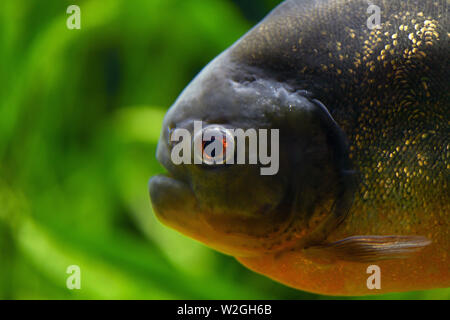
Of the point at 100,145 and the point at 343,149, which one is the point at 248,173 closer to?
the point at 343,149

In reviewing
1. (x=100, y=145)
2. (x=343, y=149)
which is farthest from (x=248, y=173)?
(x=100, y=145)

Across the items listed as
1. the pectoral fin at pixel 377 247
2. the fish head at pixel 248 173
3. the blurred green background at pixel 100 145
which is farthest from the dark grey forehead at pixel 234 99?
the blurred green background at pixel 100 145

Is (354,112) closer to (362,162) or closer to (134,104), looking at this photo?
(362,162)

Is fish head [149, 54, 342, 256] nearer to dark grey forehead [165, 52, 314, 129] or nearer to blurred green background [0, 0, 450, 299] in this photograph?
dark grey forehead [165, 52, 314, 129]

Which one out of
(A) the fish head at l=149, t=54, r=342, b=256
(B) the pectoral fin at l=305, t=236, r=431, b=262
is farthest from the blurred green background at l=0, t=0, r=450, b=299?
(B) the pectoral fin at l=305, t=236, r=431, b=262

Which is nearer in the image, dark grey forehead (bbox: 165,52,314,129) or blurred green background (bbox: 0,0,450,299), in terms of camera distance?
dark grey forehead (bbox: 165,52,314,129)

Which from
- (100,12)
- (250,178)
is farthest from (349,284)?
(100,12)
